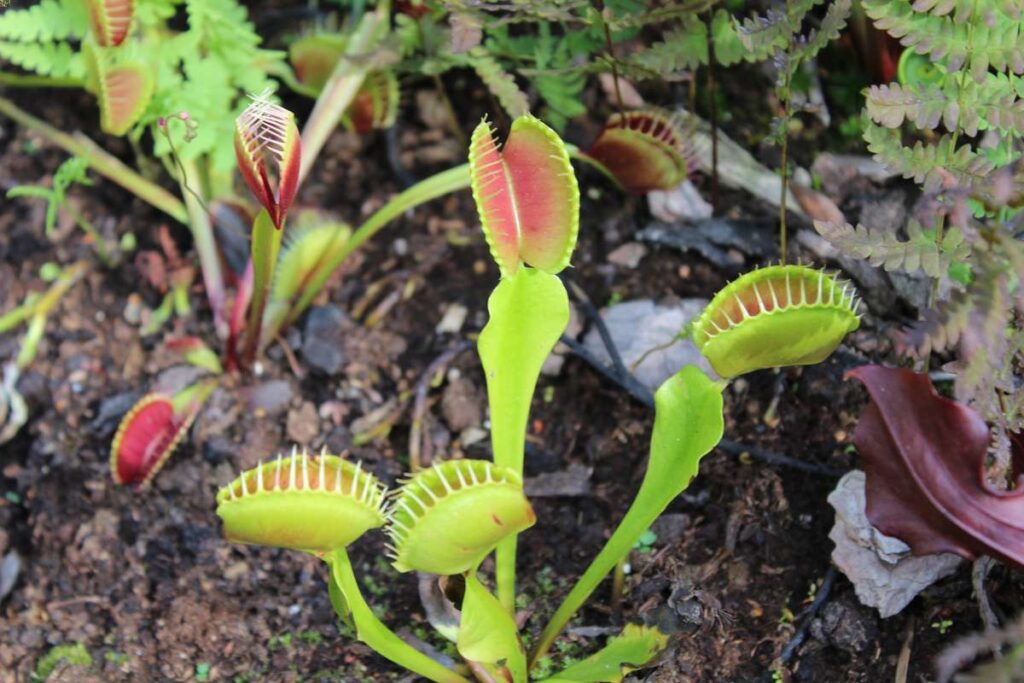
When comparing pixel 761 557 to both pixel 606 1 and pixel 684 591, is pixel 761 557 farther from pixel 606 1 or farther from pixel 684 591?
pixel 606 1

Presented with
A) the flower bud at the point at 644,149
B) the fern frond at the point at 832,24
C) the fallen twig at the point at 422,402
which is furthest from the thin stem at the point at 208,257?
the fern frond at the point at 832,24

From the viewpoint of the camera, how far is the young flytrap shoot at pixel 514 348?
1.76 meters

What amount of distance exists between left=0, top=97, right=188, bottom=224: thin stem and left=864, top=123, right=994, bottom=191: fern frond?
1.70 meters

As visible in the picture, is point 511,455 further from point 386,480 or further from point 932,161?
point 932,161

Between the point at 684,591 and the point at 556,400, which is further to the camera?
the point at 556,400

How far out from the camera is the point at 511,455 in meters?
1.93

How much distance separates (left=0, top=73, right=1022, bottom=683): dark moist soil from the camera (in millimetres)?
2051

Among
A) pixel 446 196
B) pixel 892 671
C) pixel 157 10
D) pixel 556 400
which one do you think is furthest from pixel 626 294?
pixel 157 10

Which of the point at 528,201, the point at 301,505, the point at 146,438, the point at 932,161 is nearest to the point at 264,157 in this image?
the point at 528,201

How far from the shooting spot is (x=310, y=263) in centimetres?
261

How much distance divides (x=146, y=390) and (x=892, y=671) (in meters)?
1.72

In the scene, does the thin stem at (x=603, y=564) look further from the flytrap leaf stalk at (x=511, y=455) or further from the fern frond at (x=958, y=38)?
the fern frond at (x=958, y=38)

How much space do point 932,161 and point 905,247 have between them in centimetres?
16

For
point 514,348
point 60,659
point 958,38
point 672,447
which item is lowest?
point 60,659
